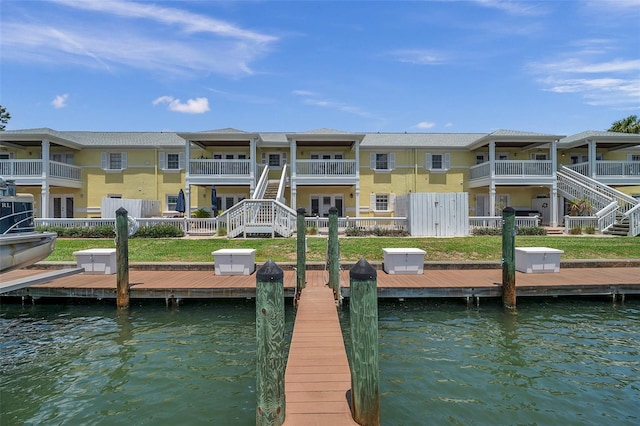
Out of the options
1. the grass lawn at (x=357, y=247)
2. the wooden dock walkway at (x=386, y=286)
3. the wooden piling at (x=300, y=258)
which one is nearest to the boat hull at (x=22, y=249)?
the wooden dock walkway at (x=386, y=286)

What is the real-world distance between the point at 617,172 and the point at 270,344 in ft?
99.3

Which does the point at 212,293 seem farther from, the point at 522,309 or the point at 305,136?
the point at 305,136

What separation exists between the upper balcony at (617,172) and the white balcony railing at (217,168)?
75.8 ft

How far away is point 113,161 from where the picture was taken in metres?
27.0

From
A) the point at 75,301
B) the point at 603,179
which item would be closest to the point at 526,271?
the point at 75,301

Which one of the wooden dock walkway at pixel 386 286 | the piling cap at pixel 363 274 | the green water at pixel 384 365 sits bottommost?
the green water at pixel 384 365

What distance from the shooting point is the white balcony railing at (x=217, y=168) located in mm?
24500

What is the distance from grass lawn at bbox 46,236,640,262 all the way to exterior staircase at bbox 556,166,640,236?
2.29 meters

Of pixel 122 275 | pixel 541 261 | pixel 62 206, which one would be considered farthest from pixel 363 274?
pixel 62 206

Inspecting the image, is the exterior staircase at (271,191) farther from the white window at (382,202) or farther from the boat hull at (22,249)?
the boat hull at (22,249)

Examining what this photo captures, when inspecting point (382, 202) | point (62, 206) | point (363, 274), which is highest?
point (382, 202)

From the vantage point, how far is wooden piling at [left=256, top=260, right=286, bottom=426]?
3955 millimetres

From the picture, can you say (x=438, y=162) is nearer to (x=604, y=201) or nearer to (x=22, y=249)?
(x=604, y=201)

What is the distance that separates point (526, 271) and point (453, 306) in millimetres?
3431
